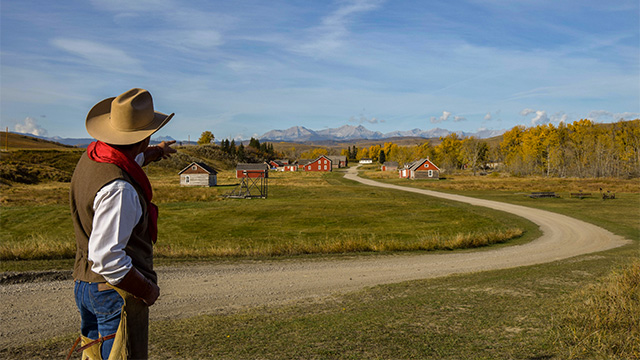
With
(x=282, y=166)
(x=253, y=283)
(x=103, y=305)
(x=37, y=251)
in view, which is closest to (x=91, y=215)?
(x=103, y=305)

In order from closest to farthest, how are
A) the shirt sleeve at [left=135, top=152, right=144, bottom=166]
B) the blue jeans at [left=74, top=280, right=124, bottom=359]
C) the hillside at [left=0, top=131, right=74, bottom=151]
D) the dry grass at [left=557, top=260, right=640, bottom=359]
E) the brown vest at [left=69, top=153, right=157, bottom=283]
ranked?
1. the brown vest at [left=69, top=153, right=157, bottom=283]
2. the blue jeans at [left=74, top=280, right=124, bottom=359]
3. the shirt sleeve at [left=135, top=152, right=144, bottom=166]
4. the dry grass at [left=557, top=260, right=640, bottom=359]
5. the hillside at [left=0, top=131, right=74, bottom=151]

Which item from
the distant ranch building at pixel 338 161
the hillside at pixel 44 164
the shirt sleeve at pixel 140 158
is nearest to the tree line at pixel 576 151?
the distant ranch building at pixel 338 161

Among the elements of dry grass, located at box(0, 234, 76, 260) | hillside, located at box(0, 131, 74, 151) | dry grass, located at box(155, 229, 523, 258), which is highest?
hillside, located at box(0, 131, 74, 151)

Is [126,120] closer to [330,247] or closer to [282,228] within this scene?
[330,247]

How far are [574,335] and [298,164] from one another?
14020cm

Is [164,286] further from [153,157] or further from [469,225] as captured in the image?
[469,225]

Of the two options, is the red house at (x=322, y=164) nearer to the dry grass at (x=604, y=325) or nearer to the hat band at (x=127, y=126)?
the dry grass at (x=604, y=325)

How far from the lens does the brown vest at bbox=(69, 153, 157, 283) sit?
298 cm

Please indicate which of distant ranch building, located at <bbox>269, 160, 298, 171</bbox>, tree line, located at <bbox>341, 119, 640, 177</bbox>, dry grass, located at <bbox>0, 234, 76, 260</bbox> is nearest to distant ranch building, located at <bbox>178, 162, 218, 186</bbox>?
dry grass, located at <bbox>0, 234, 76, 260</bbox>

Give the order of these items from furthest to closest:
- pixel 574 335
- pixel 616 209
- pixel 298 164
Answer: pixel 298 164 < pixel 616 209 < pixel 574 335

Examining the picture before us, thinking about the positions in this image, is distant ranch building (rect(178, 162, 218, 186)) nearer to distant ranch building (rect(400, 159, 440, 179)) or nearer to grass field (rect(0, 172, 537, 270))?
grass field (rect(0, 172, 537, 270))

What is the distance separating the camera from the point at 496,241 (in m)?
20.8

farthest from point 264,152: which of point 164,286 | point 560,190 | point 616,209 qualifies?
point 164,286

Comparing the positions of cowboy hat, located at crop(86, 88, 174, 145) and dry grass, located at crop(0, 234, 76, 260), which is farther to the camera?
dry grass, located at crop(0, 234, 76, 260)
